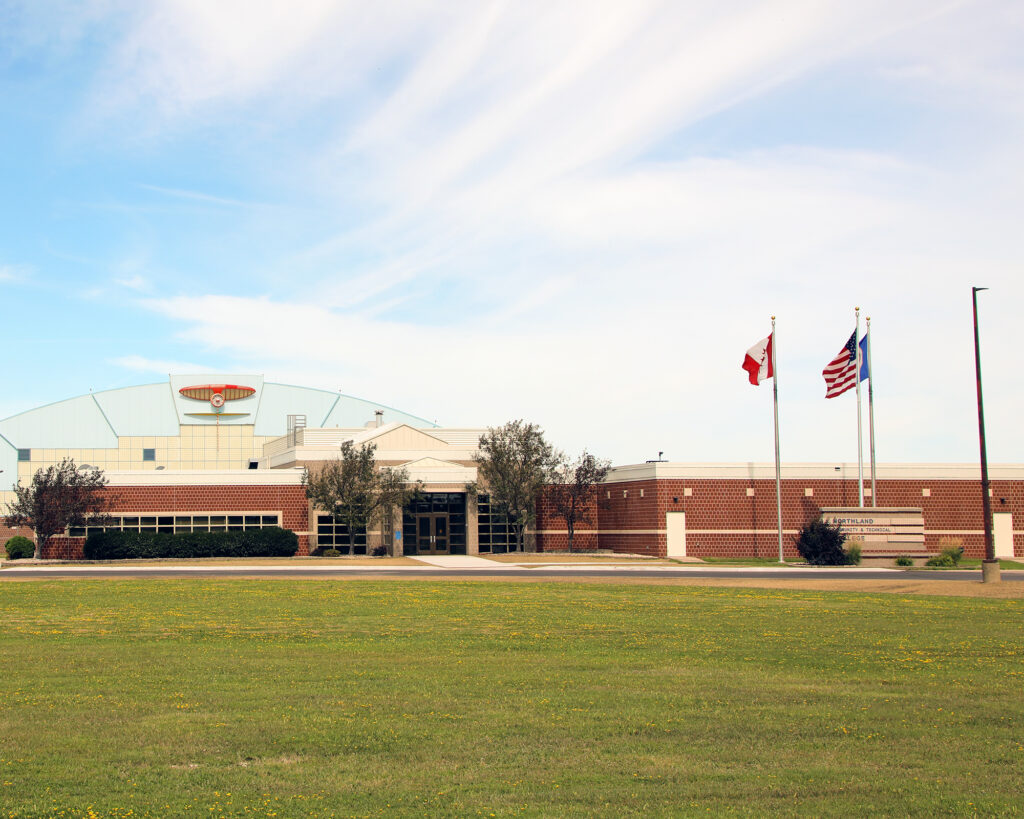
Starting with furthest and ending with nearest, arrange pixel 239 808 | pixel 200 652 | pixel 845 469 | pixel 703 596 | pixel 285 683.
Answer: pixel 845 469, pixel 703 596, pixel 200 652, pixel 285 683, pixel 239 808

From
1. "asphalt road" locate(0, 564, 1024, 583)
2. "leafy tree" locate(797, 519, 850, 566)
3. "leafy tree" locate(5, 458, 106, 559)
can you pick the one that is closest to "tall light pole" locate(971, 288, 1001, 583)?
"asphalt road" locate(0, 564, 1024, 583)

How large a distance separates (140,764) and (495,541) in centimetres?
5203

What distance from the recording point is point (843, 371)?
50.8 metres

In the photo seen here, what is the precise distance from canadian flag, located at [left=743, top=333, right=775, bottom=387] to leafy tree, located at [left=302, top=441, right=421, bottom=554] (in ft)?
61.7

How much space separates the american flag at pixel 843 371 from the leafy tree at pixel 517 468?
15.1m

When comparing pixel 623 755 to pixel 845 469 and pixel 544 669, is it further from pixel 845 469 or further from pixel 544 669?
pixel 845 469

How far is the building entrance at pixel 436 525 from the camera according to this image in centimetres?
6094

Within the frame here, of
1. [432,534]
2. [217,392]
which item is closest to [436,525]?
[432,534]

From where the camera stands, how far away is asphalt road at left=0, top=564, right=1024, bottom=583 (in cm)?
3869

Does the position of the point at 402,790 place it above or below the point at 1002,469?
below

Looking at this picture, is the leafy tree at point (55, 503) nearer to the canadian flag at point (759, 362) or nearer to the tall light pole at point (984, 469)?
the canadian flag at point (759, 362)

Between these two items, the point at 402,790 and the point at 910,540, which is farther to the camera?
the point at 910,540

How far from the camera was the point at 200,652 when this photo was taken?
16.7m

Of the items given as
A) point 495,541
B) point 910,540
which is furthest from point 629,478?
point 910,540
